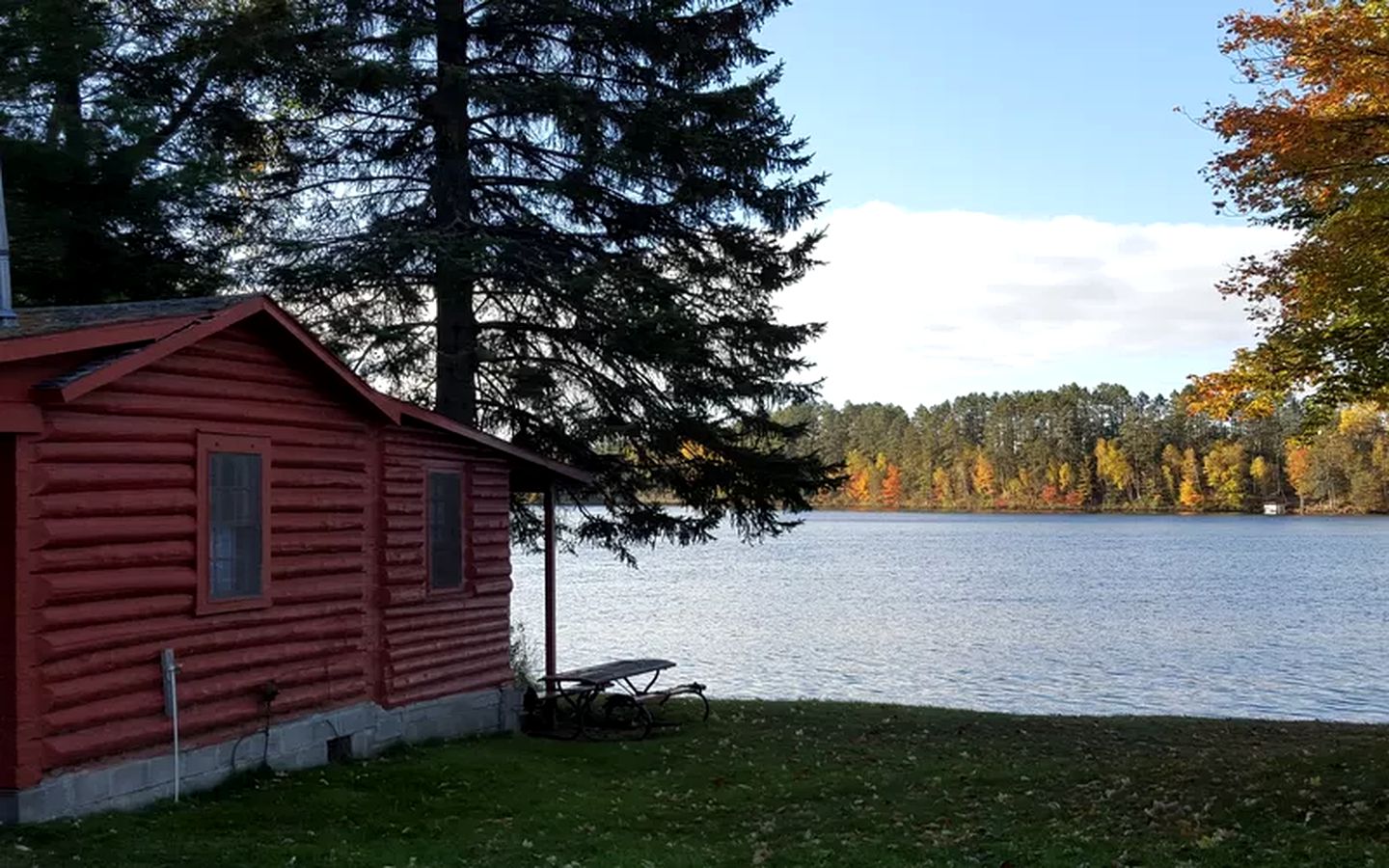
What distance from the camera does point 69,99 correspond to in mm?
18844

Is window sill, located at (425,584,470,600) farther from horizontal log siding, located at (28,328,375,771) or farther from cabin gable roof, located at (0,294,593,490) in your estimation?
cabin gable roof, located at (0,294,593,490)

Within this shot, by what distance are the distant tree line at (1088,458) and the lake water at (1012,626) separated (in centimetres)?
6050

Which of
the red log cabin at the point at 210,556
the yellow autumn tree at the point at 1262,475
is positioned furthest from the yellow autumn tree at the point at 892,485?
the red log cabin at the point at 210,556

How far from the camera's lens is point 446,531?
15227 millimetres

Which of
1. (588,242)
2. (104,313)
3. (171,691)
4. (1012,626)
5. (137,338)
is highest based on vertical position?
(588,242)

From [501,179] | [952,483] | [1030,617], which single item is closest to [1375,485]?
[952,483]

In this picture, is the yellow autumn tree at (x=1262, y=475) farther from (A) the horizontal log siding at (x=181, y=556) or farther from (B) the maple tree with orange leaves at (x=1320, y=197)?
(A) the horizontal log siding at (x=181, y=556)

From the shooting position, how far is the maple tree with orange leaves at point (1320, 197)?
439 inches

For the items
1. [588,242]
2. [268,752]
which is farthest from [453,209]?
[268,752]

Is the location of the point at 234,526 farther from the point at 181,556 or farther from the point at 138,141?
the point at 138,141

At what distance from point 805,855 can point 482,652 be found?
24.0 feet

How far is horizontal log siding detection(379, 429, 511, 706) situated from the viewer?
45.6 feet

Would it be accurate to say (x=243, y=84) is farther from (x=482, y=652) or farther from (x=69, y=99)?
(x=482, y=652)

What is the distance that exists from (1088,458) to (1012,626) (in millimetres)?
118934
